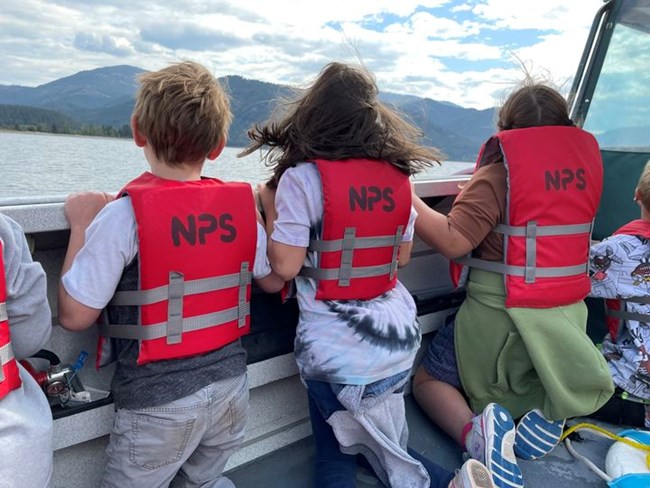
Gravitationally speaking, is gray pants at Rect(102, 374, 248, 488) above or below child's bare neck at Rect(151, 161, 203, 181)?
below

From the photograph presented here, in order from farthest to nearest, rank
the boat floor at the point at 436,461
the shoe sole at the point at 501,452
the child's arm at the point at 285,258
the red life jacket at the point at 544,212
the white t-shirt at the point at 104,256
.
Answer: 1. the red life jacket at the point at 544,212
2. the boat floor at the point at 436,461
3. the shoe sole at the point at 501,452
4. the child's arm at the point at 285,258
5. the white t-shirt at the point at 104,256

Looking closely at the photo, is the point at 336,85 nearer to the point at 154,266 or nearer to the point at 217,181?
the point at 217,181

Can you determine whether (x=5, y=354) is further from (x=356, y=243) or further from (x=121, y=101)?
(x=121, y=101)

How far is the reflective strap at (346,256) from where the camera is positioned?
74.9 inches

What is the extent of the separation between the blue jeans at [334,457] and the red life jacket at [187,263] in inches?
16.0

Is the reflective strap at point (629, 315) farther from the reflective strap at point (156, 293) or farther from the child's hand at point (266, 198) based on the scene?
the reflective strap at point (156, 293)

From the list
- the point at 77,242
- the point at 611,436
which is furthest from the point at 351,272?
the point at 611,436

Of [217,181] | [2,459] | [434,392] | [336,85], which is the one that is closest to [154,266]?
[217,181]

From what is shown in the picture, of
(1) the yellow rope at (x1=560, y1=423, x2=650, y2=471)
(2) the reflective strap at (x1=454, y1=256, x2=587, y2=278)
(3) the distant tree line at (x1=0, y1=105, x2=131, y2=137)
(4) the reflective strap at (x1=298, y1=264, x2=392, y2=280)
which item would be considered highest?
(3) the distant tree line at (x1=0, y1=105, x2=131, y2=137)

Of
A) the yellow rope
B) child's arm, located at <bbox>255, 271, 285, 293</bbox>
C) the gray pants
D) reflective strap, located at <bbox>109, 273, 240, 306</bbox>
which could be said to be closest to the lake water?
child's arm, located at <bbox>255, 271, 285, 293</bbox>

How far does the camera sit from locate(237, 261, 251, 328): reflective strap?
1.73m

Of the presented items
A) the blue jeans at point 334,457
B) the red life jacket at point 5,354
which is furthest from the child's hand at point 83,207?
the blue jeans at point 334,457

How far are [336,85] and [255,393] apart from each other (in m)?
1.21

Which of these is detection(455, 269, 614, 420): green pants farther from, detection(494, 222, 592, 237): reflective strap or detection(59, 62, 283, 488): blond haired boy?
detection(59, 62, 283, 488): blond haired boy
